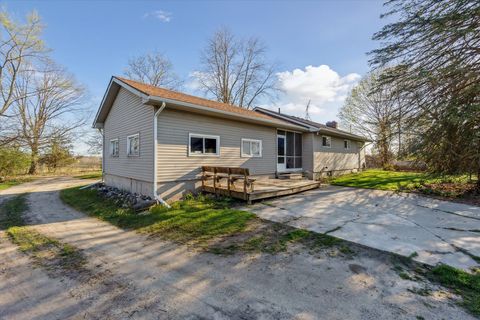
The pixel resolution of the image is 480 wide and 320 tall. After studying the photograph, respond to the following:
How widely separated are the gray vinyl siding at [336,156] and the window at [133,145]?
10218 mm

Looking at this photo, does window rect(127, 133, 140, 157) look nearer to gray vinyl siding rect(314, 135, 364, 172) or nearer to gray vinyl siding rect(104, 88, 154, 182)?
gray vinyl siding rect(104, 88, 154, 182)

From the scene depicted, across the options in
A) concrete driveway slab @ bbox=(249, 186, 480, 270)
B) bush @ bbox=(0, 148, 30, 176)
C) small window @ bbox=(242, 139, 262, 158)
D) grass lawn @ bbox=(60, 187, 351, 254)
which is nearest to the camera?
concrete driveway slab @ bbox=(249, 186, 480, 270)

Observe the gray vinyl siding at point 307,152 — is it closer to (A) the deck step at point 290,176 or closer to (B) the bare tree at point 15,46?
(A) the deck step at point 290,176

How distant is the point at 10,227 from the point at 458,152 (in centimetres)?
1367

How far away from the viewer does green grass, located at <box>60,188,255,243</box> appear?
5.46m

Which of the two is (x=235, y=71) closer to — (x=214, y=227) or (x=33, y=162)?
(x=33, y=162)

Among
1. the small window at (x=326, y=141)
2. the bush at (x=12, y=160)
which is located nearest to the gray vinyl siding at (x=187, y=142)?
the small window at (x=326, y=141)

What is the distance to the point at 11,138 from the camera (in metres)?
18.4

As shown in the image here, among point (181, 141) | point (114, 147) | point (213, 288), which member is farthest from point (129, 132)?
point (213, 288)

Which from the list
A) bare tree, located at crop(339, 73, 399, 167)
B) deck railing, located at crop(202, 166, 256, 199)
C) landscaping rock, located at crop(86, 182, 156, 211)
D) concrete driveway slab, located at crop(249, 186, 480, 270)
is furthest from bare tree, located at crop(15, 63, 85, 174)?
bare tree, located at crop(339, 73, 399, 167)

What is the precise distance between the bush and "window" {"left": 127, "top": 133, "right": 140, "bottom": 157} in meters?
16.9

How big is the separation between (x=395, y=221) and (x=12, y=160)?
2730 centimetres

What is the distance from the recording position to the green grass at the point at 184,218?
17.9 ft

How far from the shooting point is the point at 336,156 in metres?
17.3
